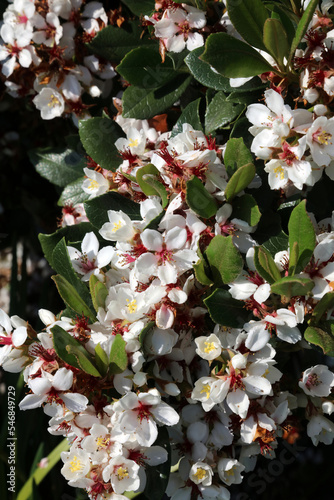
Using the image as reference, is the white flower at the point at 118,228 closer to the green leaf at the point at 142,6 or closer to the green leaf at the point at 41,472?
the green leaf at the point at 142,6

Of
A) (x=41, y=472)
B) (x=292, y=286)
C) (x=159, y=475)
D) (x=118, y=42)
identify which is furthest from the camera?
(x=41, y=472)

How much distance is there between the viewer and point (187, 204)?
1022mm

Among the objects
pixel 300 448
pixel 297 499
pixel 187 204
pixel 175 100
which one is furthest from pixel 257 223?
pixel 297 499

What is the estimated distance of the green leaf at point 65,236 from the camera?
1234 mm

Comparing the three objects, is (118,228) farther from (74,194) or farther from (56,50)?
(56,50)

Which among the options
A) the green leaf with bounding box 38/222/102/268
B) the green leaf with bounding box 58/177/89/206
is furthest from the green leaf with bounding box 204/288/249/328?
the green leaf with bounding box 58/177/89/206

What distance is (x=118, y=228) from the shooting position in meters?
1.10

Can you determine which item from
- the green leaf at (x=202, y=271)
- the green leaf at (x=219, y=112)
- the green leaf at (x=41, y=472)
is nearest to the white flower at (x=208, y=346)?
the green leaf at (x=202, y=271)

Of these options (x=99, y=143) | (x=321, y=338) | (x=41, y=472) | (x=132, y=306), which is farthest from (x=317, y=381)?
(x=41, y=472)

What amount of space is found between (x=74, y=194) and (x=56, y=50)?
366 millimetres

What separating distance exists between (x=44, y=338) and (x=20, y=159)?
1.38 metres

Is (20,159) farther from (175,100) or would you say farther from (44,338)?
(44,338)

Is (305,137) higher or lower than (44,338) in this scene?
higher

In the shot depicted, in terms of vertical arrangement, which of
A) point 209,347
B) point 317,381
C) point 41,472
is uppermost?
point 209,347
